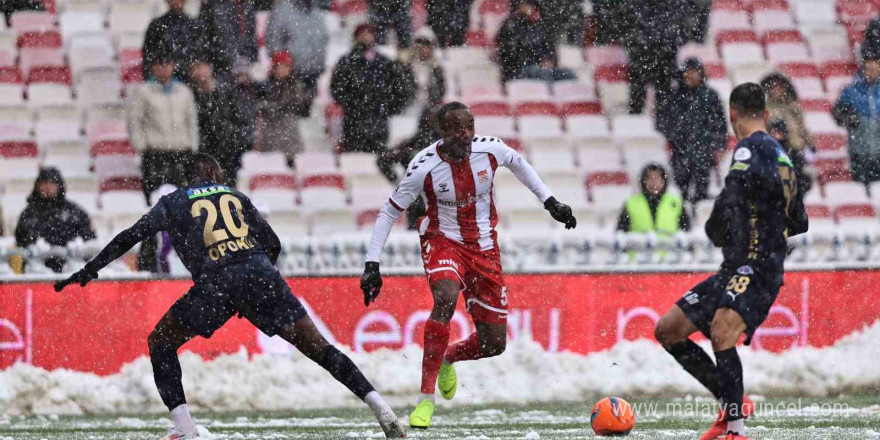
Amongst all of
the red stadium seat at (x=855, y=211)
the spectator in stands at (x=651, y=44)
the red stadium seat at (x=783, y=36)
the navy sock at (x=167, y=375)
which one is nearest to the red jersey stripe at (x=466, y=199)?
the navy sock at (x=167, y=375)

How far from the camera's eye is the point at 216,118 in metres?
12.8

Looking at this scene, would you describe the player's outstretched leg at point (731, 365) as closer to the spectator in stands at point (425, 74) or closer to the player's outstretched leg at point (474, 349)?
the player's outstretched leg at point (474, 349)

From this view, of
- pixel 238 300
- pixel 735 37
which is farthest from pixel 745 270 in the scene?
pixel 735 37

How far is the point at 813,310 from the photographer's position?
10.8m

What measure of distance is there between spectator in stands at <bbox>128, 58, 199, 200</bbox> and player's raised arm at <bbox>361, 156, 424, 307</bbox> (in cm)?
434

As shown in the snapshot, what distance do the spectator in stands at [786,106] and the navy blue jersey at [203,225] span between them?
21.9 feet

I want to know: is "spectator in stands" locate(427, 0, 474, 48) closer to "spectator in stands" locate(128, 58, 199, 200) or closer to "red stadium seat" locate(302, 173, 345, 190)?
"red stadium seat" locate(302, 173, 345, 190)

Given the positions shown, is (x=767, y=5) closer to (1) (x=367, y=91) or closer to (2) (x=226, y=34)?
(1) (x=367, y=91)

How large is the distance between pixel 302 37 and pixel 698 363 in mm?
7443

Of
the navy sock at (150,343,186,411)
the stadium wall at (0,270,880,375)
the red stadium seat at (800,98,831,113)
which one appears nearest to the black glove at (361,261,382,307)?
the navy sock at (150,343,186,411)

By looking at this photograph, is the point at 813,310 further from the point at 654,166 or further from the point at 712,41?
the point at 712,41

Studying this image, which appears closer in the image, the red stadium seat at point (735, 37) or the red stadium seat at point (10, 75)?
the red stadium seat at point (10, 75)

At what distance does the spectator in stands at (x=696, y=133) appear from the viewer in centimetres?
1295

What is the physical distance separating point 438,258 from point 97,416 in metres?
3.16
